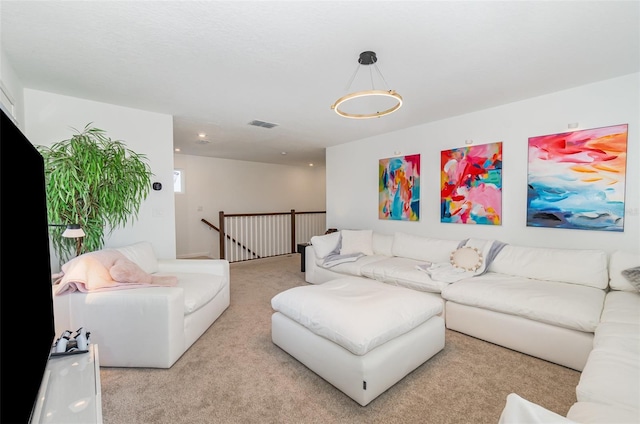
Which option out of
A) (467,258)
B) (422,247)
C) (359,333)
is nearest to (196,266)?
(359,333)

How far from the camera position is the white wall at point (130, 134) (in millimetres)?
2932

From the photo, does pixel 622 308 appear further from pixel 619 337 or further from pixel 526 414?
pixel 526 414

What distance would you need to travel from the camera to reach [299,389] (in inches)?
76.8

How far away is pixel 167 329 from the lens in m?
2.17

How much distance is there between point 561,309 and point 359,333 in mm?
1694

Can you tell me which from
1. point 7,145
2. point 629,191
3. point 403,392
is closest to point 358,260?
point 403,392

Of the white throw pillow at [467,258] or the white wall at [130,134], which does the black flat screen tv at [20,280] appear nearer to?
the white wall at [130,134]

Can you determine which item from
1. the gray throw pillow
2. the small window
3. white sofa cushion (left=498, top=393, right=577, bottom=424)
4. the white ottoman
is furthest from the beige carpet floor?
the small window

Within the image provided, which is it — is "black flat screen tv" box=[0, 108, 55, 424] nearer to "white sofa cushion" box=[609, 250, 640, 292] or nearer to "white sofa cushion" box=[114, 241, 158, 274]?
"white sofa cushion" box=[114, 241, 158, 274]

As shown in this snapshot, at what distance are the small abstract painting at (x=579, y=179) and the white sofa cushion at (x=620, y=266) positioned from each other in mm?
317

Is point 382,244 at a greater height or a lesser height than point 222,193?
lesser

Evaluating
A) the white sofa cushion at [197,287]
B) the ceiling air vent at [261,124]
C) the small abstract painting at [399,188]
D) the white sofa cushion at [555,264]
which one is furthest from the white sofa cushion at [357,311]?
the ceiling air vent at [261,124]

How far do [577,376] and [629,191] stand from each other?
5.93ft

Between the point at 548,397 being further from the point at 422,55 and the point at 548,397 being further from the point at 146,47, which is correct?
the point at 146,47
